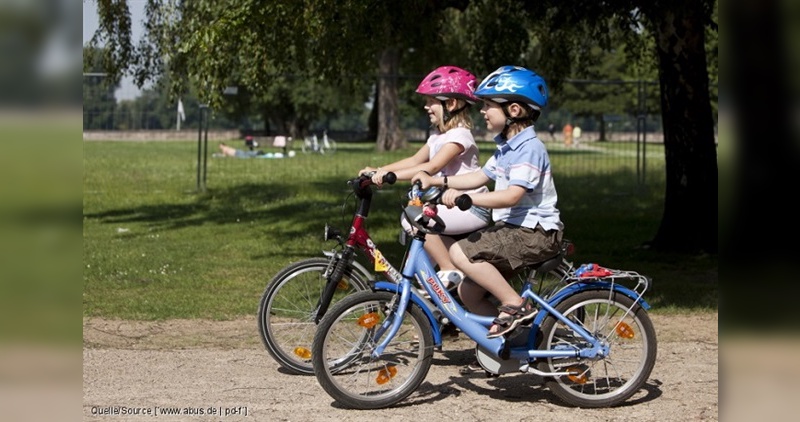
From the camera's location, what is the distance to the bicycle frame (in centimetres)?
574

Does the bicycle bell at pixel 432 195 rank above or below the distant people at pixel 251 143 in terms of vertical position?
below

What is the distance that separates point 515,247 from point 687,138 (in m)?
7.09

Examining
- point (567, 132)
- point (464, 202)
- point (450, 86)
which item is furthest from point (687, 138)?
point (567, 132)

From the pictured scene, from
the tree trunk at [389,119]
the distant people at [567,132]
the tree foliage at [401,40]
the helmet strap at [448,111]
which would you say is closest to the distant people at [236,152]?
the distant people at [567,132]

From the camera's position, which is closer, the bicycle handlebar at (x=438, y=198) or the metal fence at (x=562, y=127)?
the bicycle handlebar at (x=438, y=198)

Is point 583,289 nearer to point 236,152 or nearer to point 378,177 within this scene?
point 378,177

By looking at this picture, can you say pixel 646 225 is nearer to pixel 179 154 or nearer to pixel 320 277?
pixel 320 277

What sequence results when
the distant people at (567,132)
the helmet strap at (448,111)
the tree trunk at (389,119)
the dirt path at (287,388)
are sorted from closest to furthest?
the dirt path at (287,388) → the helmet strap at (448,111) → the distant people at (567,132) → the tree trunk at (389,119)

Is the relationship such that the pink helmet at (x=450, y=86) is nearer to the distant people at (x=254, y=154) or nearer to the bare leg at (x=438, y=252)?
the bare leg at (x=438, y=252)

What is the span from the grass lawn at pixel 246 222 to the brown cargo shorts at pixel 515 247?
891 mm

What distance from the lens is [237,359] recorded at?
23.2ft

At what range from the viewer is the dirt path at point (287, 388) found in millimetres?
5711

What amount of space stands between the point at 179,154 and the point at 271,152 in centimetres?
542

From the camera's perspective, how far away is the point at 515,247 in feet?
18.7
